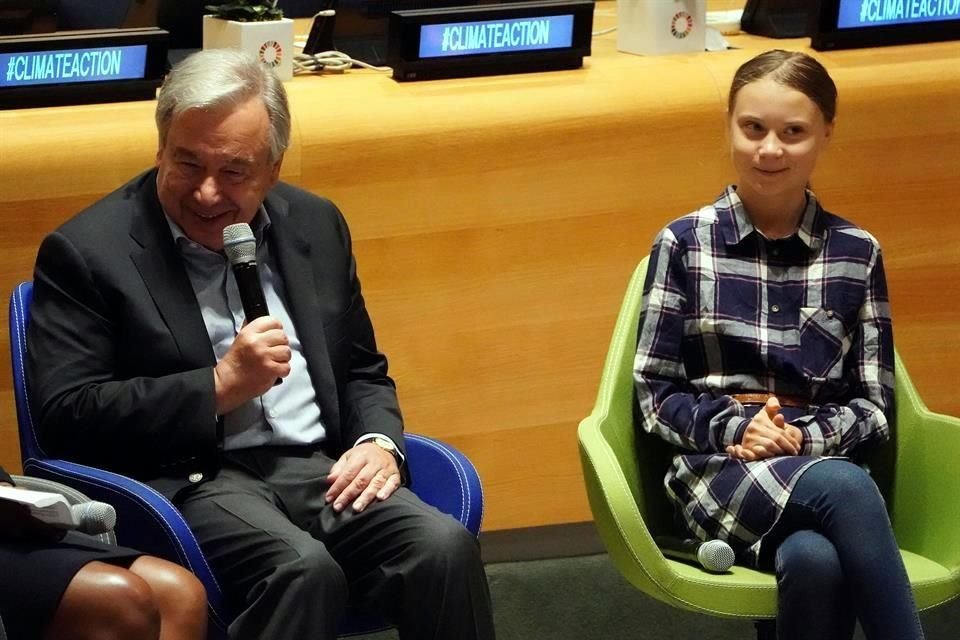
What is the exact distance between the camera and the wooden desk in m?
3.54

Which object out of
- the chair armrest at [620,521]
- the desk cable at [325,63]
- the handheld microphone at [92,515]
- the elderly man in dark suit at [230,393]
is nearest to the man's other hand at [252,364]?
the elderly man in dark suit at [230,393]

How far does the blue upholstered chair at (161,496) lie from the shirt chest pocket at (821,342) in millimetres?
683

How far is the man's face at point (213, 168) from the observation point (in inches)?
106

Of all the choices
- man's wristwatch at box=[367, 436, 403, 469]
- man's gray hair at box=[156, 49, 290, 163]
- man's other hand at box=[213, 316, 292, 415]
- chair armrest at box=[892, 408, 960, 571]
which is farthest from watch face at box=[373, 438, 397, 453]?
chair armrest at box=[892, 408, 960, 571]

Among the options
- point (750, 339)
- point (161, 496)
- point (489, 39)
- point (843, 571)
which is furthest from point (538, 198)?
point (161, 496)

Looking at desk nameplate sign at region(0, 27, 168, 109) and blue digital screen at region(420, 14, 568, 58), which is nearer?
desk nameplate sign at region(0, 27, 168, 109)

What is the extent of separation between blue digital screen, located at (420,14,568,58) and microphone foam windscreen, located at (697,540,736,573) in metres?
1.43

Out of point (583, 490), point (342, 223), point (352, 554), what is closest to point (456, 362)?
point (583, 490)

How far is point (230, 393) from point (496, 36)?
1.40 meters

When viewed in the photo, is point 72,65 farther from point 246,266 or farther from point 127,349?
point 246,266

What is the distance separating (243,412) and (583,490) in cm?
128

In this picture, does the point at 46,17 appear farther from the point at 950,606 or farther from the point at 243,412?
the point at 950,606

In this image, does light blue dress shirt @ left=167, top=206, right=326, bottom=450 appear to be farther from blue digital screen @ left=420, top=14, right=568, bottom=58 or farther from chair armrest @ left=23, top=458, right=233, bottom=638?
blue digital screen @ left=420, top=14, right=568, bottom=58

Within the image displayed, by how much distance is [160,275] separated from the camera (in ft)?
8.96
